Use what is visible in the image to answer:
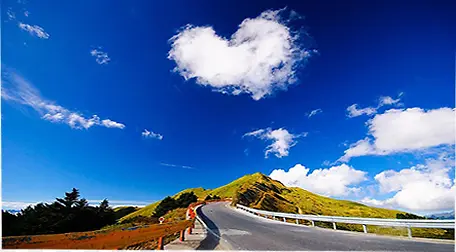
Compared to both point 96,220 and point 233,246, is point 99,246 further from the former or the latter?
point 96,220

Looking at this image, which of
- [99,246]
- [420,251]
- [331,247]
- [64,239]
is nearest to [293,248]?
[331,247]

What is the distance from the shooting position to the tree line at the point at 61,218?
89.8 ft

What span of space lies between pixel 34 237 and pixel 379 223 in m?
11.5

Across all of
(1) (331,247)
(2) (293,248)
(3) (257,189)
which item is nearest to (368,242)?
(1) (331,247)

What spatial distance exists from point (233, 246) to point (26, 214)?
30.9 metres

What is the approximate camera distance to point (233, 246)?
28.0 ft

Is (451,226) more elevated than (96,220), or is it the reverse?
(451,226)

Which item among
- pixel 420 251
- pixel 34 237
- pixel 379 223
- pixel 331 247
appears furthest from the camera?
pixel 379 223

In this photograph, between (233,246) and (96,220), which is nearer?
(233,246)

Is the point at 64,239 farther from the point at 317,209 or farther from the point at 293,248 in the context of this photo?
the point at 317,209

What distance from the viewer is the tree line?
89.8 ft

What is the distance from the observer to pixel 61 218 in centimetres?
3034

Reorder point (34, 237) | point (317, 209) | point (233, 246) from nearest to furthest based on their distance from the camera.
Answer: point (34, 237) < point (233, 246) < point (317, 209)

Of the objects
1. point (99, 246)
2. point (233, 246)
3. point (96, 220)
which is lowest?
point (96, 220)
